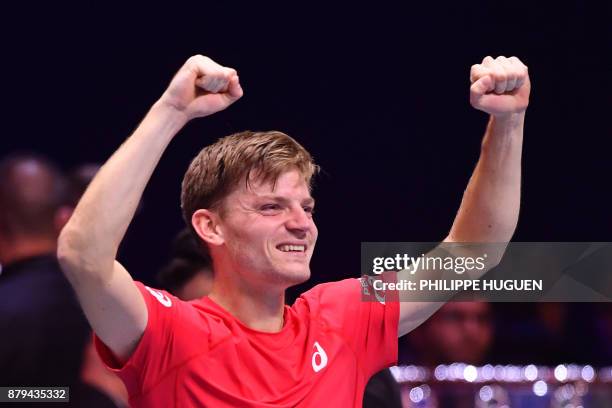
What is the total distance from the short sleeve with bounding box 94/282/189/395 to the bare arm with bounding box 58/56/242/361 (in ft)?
0.06

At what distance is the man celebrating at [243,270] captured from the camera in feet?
4.58

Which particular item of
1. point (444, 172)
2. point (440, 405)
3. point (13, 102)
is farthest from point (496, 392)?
point (13, 102)

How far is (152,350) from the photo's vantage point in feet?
4.80

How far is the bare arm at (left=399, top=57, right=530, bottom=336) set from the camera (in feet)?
→ 5.23

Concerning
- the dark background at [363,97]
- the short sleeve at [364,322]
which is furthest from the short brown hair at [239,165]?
the dark background at [363,97]

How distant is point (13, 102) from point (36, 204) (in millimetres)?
857

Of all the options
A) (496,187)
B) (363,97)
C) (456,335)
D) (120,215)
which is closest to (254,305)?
(120,215)

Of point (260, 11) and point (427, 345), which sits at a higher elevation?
point (260, 11)

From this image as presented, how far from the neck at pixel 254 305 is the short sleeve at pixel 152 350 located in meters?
0.16

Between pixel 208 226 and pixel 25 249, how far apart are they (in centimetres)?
82

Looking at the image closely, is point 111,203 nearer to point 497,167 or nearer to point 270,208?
point 270,208

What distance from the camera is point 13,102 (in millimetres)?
3096

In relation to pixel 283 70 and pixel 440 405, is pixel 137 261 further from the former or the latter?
pixel 440 405

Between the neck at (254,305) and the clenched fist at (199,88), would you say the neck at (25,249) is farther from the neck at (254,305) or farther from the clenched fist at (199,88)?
the clenched fist at (199,88)
